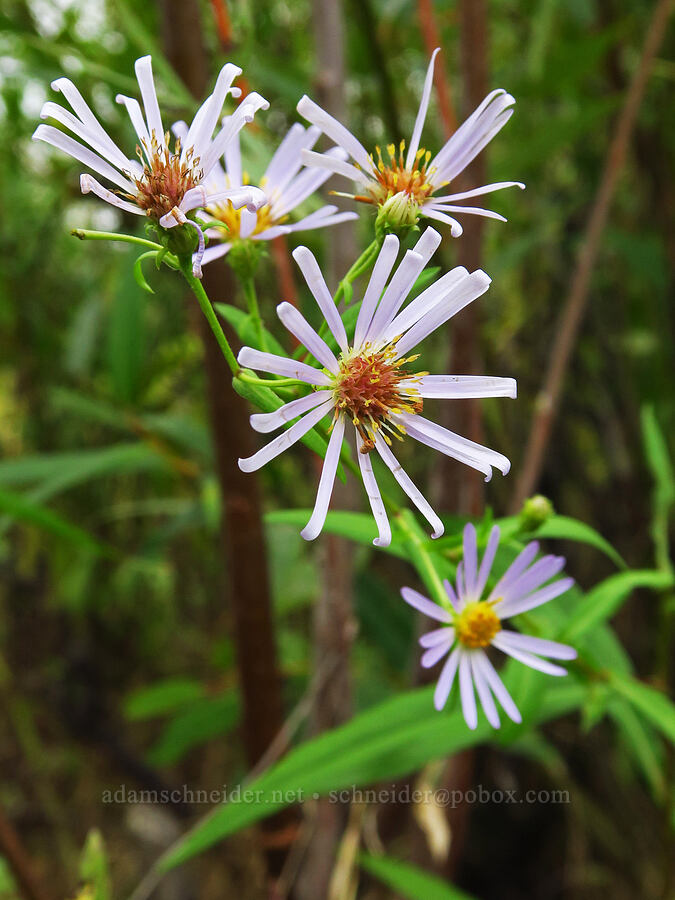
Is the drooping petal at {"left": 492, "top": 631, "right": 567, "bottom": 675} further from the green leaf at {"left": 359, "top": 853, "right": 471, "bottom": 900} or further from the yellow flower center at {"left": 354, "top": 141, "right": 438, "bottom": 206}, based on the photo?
the green leaf at {"left": 359, "top": 853, "right": 471, "bottom": 900}

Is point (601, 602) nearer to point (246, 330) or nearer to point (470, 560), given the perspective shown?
point (470, 560)

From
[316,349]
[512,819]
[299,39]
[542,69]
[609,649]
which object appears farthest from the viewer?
[299,39]

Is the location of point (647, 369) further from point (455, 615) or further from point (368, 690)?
point (455, 615)

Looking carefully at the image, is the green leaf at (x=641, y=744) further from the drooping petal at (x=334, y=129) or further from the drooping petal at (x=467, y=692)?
the drooping petal at (x=334, y=129)

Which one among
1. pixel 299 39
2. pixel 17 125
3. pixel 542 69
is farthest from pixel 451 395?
pixel 299 39

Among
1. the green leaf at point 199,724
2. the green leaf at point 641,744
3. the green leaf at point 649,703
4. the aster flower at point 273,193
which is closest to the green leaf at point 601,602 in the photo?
the green leaf at point 649,703

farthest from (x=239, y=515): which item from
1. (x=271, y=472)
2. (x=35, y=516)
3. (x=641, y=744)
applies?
(x=641, y=744)

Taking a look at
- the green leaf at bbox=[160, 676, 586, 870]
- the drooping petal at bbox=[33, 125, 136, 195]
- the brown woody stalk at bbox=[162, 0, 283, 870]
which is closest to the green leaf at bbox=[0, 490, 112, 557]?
the brown woody stalk at bbox=[162, 0, 283, 870]

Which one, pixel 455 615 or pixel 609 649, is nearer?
pixel 455 615
